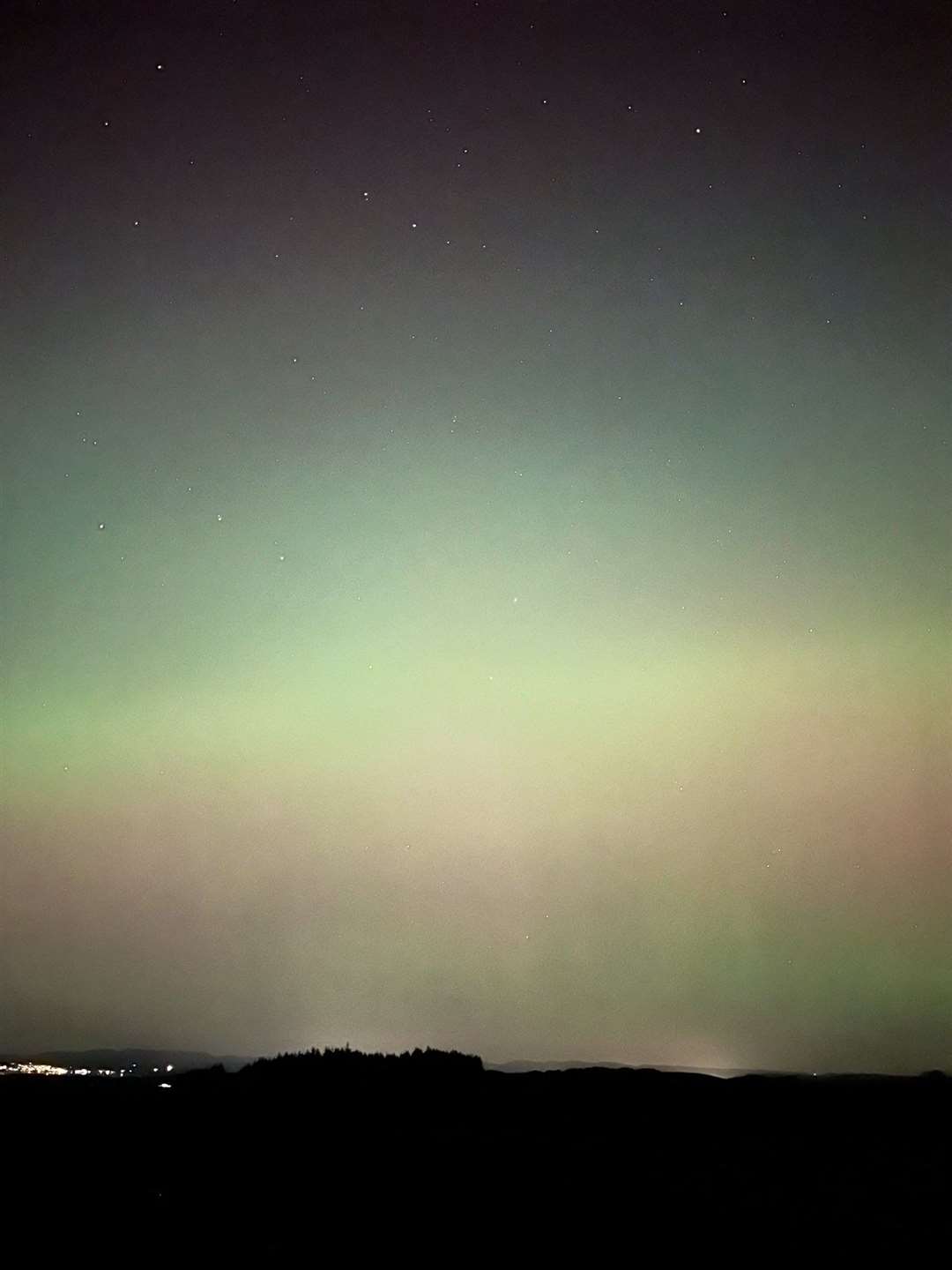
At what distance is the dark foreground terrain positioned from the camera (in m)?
12.3

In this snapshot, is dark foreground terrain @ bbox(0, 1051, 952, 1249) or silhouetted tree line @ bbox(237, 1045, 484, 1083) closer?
dark foreground terrain @ bbox(0, 1051, 952, 1249)

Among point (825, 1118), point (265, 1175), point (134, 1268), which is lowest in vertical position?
point (134, 1268)

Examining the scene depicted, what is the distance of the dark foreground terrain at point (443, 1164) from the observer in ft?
40.5

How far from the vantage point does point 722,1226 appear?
12883mm

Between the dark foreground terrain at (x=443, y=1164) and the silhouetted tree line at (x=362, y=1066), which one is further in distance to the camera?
the silhouetted tree line at (x=362, y=1066)

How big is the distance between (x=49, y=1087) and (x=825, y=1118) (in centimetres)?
1349

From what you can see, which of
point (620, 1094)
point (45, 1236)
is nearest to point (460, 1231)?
point (45, 1236)

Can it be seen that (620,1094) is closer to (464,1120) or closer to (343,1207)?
(464,1120)

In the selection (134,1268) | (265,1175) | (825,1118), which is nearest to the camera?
(134,1268)

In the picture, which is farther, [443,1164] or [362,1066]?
[362,1066]

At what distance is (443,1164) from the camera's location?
15039mm

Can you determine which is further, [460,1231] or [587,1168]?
[587,1168]

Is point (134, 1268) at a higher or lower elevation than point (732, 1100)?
lower

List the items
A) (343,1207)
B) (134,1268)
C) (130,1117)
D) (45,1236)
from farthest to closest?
(130,1117) → (343,1207) → (45,1236) → (134,1268)
